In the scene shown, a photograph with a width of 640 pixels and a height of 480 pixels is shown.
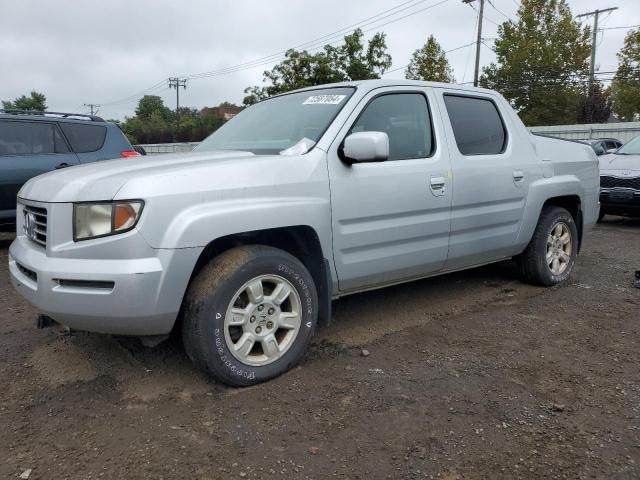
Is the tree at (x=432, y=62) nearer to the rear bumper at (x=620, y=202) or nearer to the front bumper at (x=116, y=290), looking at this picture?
the rear bumper at (x=620, y=202)

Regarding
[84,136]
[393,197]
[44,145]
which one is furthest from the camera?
[84,136]

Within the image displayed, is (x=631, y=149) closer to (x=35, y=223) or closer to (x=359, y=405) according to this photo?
(x=359, y=405)

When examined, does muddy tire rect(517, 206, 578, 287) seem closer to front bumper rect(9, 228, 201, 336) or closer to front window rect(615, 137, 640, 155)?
front bumper rect(9, 228, 201, 336)

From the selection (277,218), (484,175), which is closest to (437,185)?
(484,175)

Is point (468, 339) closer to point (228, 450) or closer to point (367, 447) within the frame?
point (367, 447)

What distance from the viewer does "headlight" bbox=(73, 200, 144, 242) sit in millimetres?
2543

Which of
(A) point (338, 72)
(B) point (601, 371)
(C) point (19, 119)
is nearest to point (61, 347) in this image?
(B) point (601, 371)

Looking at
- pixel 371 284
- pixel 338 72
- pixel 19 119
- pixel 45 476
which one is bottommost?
pixel 45 476

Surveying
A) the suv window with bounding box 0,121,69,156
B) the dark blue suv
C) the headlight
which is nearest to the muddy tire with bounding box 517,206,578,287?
the headlight

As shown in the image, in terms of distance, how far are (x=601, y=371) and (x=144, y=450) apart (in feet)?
8.40

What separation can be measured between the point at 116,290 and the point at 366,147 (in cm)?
155

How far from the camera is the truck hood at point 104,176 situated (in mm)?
2604

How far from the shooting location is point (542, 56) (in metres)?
32.7

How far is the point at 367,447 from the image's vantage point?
237cm
